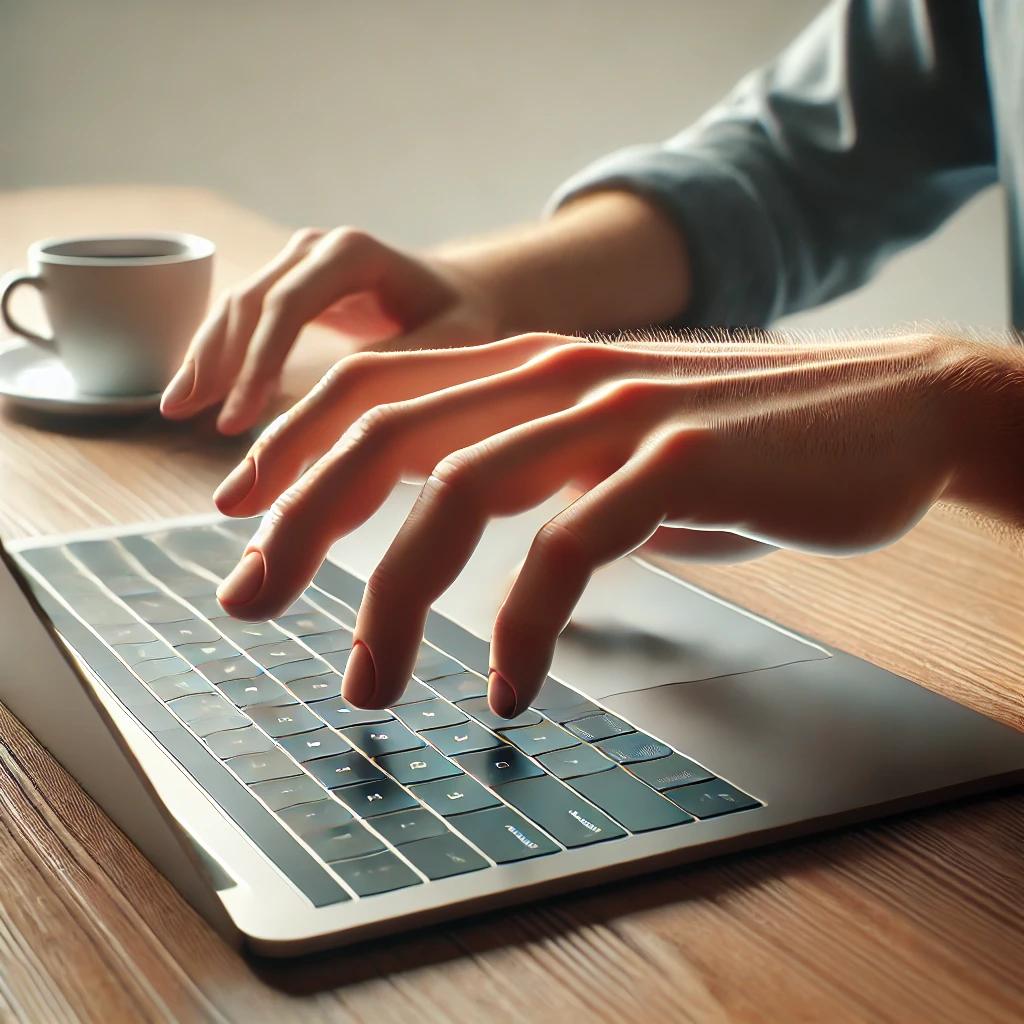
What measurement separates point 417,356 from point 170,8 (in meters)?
3.19

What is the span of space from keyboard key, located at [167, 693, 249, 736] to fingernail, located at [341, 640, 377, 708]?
0.05 meters

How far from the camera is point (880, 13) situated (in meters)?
1.05

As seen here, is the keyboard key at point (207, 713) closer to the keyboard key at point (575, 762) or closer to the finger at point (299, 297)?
the keyboard key at point (575, 762)

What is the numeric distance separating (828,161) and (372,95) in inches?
114

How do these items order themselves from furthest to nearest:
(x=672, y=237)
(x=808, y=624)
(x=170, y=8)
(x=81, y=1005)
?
(x=170, y=8)
(x=672, y=237)
(x=808, y=624)
(x=81, y=1005)

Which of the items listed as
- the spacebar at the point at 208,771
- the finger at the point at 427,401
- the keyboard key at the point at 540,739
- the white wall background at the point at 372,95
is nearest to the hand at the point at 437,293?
the finger at the point at 427,401

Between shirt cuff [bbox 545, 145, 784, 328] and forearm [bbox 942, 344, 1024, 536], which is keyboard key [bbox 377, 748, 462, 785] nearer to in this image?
forearm [bbox 942, 344, 1024, 536]

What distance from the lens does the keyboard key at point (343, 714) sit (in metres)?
0.43

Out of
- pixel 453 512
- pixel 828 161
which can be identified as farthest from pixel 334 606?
pixel 828 161

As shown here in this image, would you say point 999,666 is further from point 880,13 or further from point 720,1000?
point 880,13

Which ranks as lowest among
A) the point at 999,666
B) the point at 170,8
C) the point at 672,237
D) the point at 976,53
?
the point at 999,666

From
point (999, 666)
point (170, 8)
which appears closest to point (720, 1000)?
point (999, 666)

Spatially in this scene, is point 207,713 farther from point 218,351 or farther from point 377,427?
point 218,351

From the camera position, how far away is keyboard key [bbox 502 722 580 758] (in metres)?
0.41
